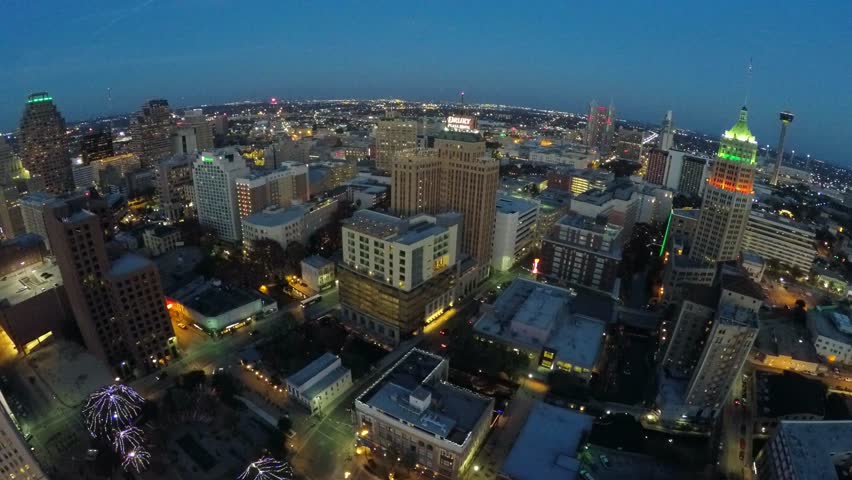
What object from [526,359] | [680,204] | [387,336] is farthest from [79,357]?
[680,204]

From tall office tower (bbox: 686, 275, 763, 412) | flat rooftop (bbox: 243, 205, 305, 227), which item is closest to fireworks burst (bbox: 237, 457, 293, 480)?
tall office tower (bbox: 686, 275, 763, 412)

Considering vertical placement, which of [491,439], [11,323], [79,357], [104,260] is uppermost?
[104,260]

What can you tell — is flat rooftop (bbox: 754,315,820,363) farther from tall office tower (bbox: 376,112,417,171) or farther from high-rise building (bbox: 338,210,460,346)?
tall office tower (bbox: 376,112,417,171)

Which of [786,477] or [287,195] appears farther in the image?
[287,195]

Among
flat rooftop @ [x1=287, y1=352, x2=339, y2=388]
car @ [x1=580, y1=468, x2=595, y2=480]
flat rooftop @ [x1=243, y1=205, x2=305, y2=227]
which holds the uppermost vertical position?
flat rooftop @ [x1=243, y1=205, x2=305, y2=227]

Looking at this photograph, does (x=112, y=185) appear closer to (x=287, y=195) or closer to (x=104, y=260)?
(x=287, y=195)

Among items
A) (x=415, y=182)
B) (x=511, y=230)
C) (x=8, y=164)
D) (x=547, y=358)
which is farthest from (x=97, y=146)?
(x=547, y=358)

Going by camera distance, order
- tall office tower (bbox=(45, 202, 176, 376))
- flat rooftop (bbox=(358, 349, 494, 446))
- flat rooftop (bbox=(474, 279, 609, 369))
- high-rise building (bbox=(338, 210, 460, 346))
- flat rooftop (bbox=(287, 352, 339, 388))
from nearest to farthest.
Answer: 1. flat rooftop (bbox=(358, 349, 494, 446))
2. tall office tower (bbox=(45, 202, 176, 376))
3. flat rooftop (bbox=(287, 352, 339, 388))
4. flat rooftop (bbox=(474, 279, 609, 369))
5. high-rise building (bbox=(338, 210, 460, 346))
